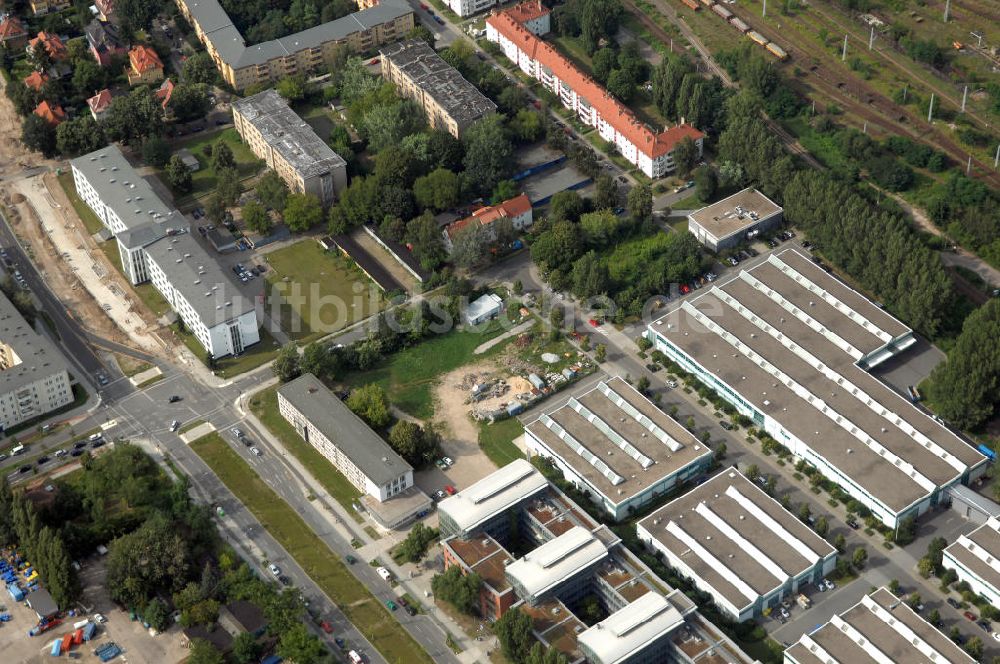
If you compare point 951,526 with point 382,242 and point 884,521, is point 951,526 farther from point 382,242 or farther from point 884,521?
point 382,242

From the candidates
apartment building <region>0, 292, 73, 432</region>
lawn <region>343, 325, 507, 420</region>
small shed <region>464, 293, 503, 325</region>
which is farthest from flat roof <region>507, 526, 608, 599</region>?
apartment building <region>0, 292, 73, 432</region>

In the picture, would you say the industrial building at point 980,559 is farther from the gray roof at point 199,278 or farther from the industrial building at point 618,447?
the gray roof at point 199,278

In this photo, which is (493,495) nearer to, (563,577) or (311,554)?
(563,577)

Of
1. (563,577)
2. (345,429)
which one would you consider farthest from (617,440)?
(345,429)

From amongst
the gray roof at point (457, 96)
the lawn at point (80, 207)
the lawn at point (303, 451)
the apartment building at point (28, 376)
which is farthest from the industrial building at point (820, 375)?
the lawn at point (80, 207)

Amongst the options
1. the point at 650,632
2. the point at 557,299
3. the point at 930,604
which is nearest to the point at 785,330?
the point at 557,299

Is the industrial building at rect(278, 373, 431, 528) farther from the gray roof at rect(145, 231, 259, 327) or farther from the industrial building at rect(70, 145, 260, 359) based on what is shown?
the gray roof at rect(145, 231, 259, 327)

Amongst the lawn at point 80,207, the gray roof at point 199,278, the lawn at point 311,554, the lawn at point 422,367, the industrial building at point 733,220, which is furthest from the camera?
the lawn at point 80,207
